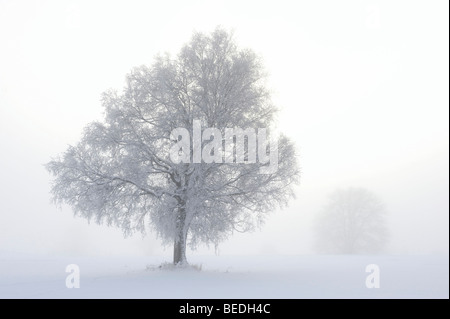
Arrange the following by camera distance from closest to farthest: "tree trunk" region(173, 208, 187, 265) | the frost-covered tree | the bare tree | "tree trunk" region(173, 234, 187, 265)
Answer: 1. the frost-covered tree
2. "tree trunk" region(173, 208, 187, 265)
3. "tree trunk" region(173, 234, 187, 265)
4. the bare tree

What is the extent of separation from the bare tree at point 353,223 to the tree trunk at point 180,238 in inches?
1365

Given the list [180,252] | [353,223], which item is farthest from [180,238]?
[353,223]

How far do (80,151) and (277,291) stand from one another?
11.0 m

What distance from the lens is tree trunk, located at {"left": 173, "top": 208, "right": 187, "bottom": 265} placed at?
15000mm

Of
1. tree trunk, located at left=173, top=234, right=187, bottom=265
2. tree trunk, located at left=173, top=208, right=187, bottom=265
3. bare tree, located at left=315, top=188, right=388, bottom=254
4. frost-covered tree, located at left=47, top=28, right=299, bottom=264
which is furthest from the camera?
bare tree, located at left=315, top=188, right=388, bottom=254

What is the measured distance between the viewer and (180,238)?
15164mm

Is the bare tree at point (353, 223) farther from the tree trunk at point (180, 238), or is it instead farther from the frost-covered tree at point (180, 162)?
the tree trunk at point (180, 238)

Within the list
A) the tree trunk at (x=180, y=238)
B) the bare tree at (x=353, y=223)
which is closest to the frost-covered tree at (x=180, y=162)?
the tree trunk at (x=180, y=238)

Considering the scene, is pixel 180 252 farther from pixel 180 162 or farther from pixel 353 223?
pixel 353 223

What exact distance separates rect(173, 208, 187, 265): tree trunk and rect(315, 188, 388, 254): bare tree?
114ft

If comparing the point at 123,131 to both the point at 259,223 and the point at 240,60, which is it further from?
the point at 259,223

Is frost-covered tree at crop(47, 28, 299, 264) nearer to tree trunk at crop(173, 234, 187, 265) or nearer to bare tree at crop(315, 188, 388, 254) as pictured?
tree trunk at crop(173, 234, 187, 265)

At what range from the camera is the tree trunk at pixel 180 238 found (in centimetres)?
1500

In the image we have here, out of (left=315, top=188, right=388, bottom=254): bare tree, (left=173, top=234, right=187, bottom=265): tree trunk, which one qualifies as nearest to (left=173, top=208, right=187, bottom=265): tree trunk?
(left=173, top=234, right=187, bottom=265): tree trunk
